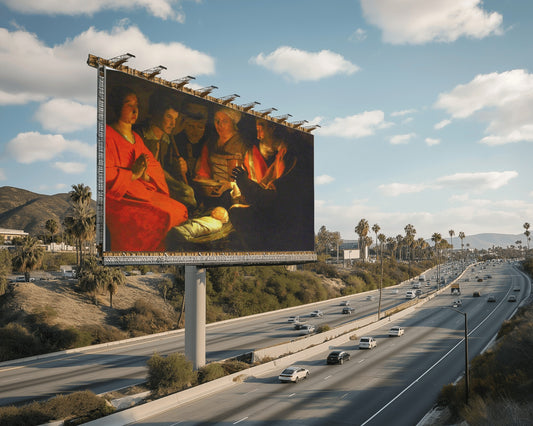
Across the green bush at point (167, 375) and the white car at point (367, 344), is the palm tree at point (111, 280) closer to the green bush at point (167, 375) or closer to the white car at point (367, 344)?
the green bush at point (167, 375)

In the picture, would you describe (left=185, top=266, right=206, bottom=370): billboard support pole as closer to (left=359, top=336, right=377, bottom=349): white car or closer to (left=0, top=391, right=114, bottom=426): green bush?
(left=0, top=391, right=114, bottom=426): green bush

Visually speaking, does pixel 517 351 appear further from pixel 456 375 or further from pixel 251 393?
pixel 251 393

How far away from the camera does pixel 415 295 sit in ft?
360

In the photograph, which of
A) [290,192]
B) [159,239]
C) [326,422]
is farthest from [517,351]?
[159,239]

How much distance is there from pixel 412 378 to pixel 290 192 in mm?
21437

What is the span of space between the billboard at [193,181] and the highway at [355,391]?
10690 millimetres

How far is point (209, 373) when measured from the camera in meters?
35.8

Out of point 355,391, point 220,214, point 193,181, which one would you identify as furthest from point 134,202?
point 355,391

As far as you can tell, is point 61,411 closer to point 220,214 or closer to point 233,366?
point 233,366

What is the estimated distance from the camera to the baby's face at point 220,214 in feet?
124

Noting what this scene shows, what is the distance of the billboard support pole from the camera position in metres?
36.8

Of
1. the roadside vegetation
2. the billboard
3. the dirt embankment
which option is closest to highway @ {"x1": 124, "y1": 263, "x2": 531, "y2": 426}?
the roadside vegetation

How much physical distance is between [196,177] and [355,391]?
2126 cm

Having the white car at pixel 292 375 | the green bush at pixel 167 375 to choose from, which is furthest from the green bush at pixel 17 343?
the white car at pixel 292 375
